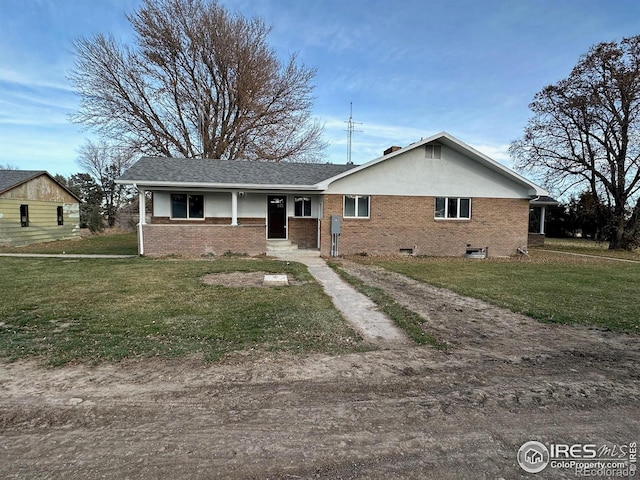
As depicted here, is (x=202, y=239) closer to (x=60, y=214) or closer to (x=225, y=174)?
(x=225, y=174)

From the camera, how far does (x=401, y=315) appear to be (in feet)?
19.9

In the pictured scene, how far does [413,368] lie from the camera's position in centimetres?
396

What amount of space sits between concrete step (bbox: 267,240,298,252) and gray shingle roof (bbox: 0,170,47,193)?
13.5m

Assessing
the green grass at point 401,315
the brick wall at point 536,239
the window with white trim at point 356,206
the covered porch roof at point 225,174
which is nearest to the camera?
the green grass at point 401,315

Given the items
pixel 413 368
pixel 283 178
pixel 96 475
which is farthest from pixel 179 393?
pixel 283 178

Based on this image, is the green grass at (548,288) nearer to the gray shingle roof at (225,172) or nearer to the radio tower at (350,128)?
the gray shingle roof at (225,172)

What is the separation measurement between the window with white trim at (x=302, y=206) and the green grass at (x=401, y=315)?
7947mm

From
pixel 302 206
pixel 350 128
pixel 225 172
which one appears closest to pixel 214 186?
pixel 225 172

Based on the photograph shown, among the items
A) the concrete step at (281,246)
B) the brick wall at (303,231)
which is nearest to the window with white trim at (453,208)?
the brick wall at (303,231)

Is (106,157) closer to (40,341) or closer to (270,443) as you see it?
(40,341)

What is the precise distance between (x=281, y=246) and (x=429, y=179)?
708 centimetres

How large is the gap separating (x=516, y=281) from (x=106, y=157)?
44.1 m

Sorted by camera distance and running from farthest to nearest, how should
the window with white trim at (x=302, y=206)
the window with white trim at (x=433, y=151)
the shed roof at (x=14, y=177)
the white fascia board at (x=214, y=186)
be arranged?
the shed roof at (x=14, y=177) < the window with white trim at (x=302, y=206) < the window with white trim at (x=433, y=151) < the white fascia board at (x=214, y=186)

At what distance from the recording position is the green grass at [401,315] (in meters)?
4.86
